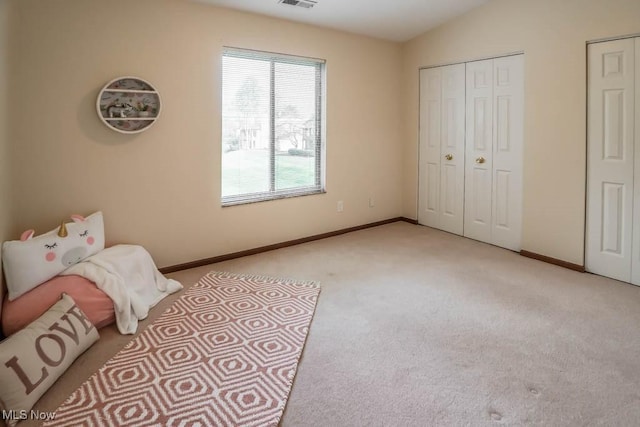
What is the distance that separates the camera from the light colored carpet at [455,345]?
1.94 meters

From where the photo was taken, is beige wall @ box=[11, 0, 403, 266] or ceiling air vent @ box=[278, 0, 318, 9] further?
ceiling air vent @ box=[278, 0, 318, 9]

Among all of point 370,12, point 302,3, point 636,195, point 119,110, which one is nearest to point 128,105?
point 119,110

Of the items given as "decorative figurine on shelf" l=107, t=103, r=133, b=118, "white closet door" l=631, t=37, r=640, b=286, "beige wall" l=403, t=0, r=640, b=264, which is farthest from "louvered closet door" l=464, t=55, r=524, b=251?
"decorative figurine on shelf" l=107, t=103, r=133, b=118

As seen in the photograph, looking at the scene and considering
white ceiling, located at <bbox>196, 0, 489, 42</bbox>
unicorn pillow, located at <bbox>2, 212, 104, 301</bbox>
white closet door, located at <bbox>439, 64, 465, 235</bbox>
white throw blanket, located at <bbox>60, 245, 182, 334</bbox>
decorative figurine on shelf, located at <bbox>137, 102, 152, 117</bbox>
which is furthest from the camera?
white closet door, located at <bbox>439, 64, 465, 235</bbox>

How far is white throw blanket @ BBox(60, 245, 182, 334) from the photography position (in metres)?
2.71

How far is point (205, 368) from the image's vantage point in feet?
7.41

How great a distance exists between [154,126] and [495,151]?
3.43m

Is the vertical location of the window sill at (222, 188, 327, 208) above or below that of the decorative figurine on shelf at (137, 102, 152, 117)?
below

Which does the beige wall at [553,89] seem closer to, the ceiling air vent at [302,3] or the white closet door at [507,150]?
the white closet door at [507,150]

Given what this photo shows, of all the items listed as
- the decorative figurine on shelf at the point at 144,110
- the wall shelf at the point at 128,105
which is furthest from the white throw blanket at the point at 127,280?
the decorative figurine on shelf at the point at 144,110

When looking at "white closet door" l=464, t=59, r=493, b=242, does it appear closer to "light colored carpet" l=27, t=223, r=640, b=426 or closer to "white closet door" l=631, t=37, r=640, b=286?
"light colored carpet" l=27, t=223, r=640, b=426

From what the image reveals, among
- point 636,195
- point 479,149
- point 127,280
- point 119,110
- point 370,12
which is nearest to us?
point 127,280

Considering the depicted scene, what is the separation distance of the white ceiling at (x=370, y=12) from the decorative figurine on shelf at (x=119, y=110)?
118 cm

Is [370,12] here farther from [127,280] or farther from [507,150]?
[127,280]
